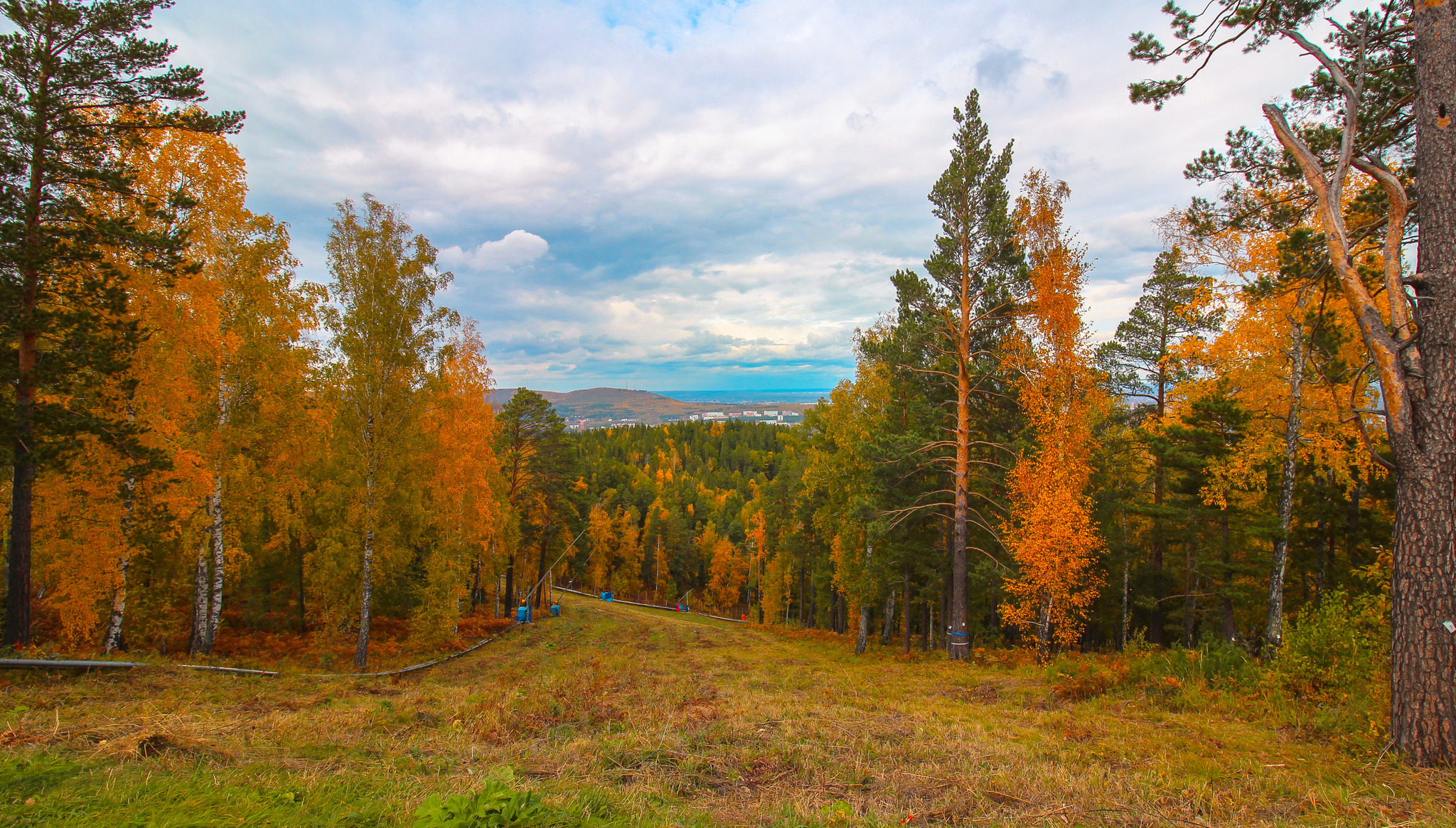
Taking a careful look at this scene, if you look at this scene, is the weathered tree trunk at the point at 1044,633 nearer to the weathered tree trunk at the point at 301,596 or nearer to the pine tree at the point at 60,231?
the pine tree at the point at 60,231

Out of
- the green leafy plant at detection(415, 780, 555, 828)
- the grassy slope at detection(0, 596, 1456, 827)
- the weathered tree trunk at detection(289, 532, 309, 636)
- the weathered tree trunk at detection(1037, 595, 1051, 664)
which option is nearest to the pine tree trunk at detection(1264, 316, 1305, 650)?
the weathered tree trunk at detection(1037, 595, 1051, 664)

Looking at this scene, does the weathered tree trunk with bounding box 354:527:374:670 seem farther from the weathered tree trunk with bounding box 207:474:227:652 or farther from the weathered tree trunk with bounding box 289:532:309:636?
the weathered tree trunk with bounding box 289:532:309:636

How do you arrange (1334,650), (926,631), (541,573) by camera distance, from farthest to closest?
1. (541,573)
2. (926,631)
3. (1334,650)

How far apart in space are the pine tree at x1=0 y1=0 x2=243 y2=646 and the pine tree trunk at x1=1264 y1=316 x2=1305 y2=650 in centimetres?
2459

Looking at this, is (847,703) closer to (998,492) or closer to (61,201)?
(998,492)

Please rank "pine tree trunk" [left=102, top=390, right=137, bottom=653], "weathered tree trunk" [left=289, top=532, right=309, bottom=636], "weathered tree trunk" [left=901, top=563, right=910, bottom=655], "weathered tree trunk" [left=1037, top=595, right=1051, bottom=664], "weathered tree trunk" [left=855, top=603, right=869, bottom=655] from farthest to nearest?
"weathered tree trunk" [left=289, top=532, right=309, bottom=636] < "weathered tree trunk" [left=855, top=603, right=869, bottom=655] < "weathered tree trunk" [left=901, top=563, right=910, bottom=655] < "weathered tree trunk" [left=1037, top=595, right=1051, bottom=664] < "pine tree trunk" [left=102, top=390, right=137, bottom=653]

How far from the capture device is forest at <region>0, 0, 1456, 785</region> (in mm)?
7234

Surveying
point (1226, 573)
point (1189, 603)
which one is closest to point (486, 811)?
point (1226, 573)

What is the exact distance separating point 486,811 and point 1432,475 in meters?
9.47

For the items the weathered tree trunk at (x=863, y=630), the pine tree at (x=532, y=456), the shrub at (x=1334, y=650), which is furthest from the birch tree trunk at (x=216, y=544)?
the shrub at (x=1334, y=650)

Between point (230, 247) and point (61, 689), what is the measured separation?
10922 mm

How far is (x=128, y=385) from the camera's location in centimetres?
1089

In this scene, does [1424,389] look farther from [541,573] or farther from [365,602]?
[541,573]

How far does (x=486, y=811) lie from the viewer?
148 inches
